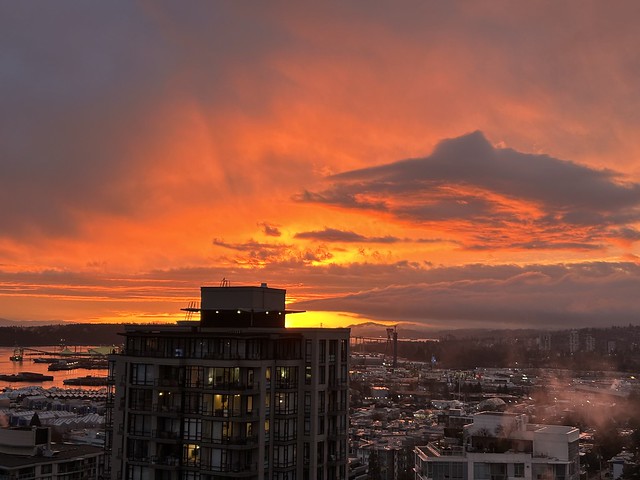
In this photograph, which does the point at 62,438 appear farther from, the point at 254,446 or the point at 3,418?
the point at 254,446

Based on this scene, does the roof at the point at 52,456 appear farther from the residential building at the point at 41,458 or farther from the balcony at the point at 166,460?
the balcony at the point at 166,460

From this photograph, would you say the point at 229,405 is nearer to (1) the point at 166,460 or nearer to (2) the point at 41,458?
(1) the point at 166,460

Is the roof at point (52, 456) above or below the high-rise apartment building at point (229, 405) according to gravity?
below

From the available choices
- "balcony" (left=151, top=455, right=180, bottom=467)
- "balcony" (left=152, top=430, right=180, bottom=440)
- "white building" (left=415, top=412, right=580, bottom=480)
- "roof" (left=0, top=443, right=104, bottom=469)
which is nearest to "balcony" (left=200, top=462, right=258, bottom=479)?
"balcony" (left=151, top=455, right=180, bottom=467)

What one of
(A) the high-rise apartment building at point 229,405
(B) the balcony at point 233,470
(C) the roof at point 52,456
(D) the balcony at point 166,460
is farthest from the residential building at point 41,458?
(B) the balcony at point 233,470

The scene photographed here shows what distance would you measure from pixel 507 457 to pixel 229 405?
19.0 meters

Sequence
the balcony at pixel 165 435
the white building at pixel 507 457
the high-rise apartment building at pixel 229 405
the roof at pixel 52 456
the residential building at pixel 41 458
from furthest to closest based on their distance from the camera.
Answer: the residential building at pixel 41 458
the roof at pixel 52 456
the white building at pixel 507 457
the balcony at pixel 165 435
the high-rise apartment building at pixel 229 405

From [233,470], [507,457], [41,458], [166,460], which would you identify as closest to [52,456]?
[41,458]

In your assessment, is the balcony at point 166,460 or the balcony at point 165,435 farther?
the balcony at point 165,435

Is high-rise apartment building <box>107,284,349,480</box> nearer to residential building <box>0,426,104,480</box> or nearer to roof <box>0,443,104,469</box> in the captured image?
roof <box>0,443,104,469</box>

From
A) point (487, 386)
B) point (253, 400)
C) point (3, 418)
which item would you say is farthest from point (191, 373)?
point (487, 386)

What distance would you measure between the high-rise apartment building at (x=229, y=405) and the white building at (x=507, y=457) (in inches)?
466

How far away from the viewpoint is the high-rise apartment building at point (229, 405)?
2425 cm

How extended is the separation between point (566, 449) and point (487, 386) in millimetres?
134751
